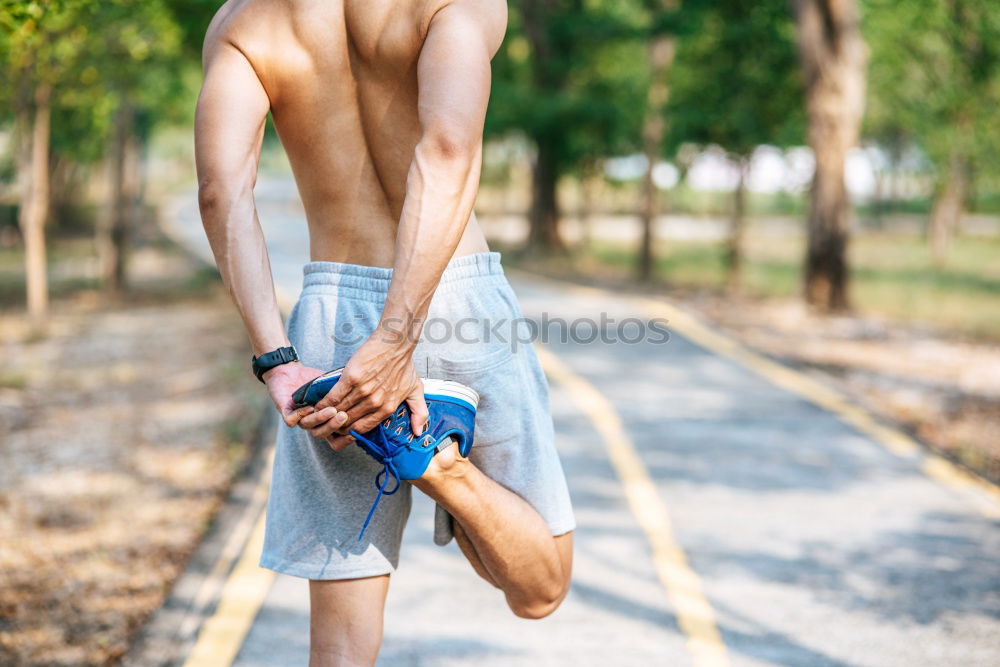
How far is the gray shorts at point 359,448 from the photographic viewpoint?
2475 millimetres

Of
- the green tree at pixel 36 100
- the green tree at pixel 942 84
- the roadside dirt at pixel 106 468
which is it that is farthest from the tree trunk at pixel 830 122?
the green tree at pixel 36 100

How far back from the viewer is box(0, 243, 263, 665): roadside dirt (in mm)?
4473

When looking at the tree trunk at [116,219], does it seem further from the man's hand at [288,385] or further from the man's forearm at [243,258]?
the man's hand at [288,385]

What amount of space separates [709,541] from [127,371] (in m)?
7.70

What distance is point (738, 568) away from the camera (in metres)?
4.80

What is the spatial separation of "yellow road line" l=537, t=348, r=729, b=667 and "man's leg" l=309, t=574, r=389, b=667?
1707 mm

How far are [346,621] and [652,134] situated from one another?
60.0ft

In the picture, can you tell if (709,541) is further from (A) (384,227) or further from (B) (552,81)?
(B) (552,81)

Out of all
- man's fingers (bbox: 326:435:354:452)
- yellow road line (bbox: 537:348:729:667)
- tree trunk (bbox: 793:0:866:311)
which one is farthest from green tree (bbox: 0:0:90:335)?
man's fingers (bbox: 326:435:354:452)

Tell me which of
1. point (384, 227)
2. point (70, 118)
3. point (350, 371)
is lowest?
point (350, 371)

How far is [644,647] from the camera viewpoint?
398 centimetres

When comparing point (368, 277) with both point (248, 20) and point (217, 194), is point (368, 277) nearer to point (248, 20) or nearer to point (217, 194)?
point (217, 194)

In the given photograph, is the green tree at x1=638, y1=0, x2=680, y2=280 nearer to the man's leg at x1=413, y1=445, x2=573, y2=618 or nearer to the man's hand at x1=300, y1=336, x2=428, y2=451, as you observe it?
the man's leg at x1=413, y1=445, x2=573, y2=618

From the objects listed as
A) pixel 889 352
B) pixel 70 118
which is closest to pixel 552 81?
pixel 70 118
